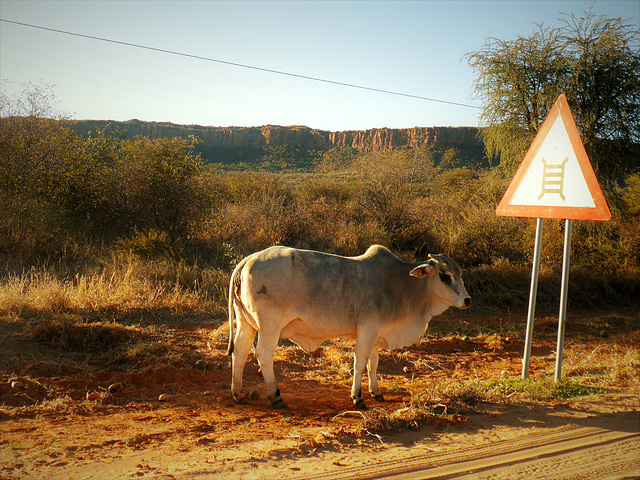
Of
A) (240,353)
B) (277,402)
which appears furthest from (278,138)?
(277,402)

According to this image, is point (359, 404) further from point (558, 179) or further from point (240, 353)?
point (558, 179)

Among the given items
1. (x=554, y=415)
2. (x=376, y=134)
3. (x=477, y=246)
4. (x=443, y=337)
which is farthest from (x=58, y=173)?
(x=376, y=134)

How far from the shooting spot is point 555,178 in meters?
5.43

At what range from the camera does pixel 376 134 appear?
5841 cm

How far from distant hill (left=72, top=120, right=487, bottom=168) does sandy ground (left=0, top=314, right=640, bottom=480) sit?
45.4 meters

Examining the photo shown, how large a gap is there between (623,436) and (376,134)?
56.2m

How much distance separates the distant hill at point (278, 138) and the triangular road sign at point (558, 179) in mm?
45492

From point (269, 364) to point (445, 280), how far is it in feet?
A: 7.99

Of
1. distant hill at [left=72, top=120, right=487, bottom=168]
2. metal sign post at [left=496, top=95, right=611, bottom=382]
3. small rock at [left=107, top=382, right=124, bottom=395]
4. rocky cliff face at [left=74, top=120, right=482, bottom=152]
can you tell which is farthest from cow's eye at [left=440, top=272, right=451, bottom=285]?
rocky cliff face at [left=74, top=120, right=482, bottom=152]

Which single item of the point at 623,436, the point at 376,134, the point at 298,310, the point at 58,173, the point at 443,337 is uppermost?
the point at 376,134

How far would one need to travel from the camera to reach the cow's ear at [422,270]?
5.89 m

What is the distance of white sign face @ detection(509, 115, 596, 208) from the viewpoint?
5.23 meters

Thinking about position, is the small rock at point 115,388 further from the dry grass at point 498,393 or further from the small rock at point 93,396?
the dry grass at point 498,393

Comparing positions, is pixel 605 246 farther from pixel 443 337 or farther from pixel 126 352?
pixel 126 352
